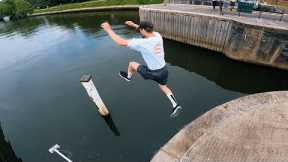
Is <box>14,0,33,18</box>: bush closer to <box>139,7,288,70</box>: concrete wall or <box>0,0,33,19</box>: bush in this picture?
<box>0,0,33,19</box>: bush

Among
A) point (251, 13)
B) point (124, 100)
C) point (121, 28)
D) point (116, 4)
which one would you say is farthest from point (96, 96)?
point (116, 4)

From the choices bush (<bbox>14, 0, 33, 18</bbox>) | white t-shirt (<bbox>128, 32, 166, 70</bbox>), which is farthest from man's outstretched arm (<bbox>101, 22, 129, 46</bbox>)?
bush (<bbox>14, 0, 33, 18</bbox>)

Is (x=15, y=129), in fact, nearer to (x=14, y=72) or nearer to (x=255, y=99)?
(x=14, y=72)

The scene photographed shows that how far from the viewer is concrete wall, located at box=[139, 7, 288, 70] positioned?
17.5 m

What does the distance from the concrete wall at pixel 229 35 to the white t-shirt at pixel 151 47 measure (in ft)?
46.5

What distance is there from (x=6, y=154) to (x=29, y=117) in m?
3.50

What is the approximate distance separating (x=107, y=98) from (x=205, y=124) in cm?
778

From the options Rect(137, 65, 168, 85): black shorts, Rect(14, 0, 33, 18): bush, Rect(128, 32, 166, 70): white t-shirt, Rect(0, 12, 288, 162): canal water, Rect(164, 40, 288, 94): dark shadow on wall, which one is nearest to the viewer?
Rect(128, 32, 166, 70): white t-shirt

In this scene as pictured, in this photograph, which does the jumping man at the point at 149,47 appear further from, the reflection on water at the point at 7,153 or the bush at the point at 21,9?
the bush at the point at 21,9

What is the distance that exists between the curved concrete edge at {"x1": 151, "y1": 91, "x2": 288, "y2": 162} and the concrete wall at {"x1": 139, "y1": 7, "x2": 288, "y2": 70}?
29.0 feet

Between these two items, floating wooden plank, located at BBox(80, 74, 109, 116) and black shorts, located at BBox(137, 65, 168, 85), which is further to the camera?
floating wooden plank, located at BBox(80, 74, 109, 116)

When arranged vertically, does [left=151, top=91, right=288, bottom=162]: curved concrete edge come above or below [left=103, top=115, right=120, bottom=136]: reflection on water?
above

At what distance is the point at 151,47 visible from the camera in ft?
19.8

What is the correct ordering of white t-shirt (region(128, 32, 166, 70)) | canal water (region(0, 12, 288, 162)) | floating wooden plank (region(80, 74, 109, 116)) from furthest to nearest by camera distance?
canal water (region(0, 12, 288, 162)), floating wooden plank (region(80, 74, 109, 116)), white t-shirt (region(128, 32, 166, 70))
